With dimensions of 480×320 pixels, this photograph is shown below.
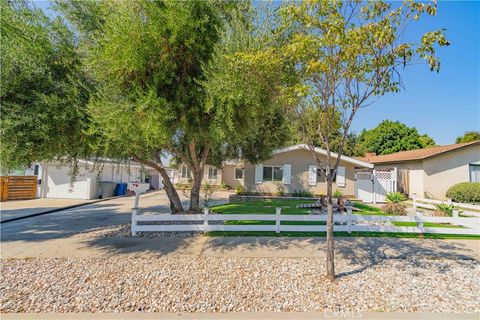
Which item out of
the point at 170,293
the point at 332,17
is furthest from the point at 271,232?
the point at 332,17

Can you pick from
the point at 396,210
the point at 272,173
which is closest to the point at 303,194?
the point at 272,173

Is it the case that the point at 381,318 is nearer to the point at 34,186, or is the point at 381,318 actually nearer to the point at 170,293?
the point at 170,293

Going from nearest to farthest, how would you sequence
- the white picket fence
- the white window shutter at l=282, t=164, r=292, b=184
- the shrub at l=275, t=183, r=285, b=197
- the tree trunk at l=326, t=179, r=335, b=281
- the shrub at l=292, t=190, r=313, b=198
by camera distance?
the tree trunk at l=326, t=179, r=335, b=281
the white picket fence
the shrub at l=292, t=190, r=313, b=198
the shrub at l=275, t=183, r=285, b=197
the white window shutter at l=282, t=164, r=292, b=184

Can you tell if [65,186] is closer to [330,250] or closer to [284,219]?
[284,219]

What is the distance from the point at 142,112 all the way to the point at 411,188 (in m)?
21.3

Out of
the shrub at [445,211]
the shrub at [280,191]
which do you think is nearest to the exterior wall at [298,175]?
the shrub at [280,191]

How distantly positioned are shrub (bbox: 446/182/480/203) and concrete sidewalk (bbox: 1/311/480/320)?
1724 centimetres

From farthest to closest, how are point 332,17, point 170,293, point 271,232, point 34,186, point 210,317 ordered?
point 34,186 < point 271,232 < point 332,17 < point 170,293 < point 210,317

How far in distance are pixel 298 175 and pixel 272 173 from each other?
1942 mm

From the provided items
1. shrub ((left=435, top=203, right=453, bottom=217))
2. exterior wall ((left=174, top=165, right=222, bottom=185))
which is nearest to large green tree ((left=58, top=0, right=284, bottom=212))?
shrub ((left=435, top=203, right=453, bottom=217))

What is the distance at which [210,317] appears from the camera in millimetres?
3691

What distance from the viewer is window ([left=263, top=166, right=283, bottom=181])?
20.0 m

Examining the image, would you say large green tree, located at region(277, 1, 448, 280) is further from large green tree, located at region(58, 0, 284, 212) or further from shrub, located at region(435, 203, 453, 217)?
shrub, located at region(435, 203, 453, 217)

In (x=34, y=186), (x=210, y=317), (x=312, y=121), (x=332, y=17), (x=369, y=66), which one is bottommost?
(x=210, y=317)
